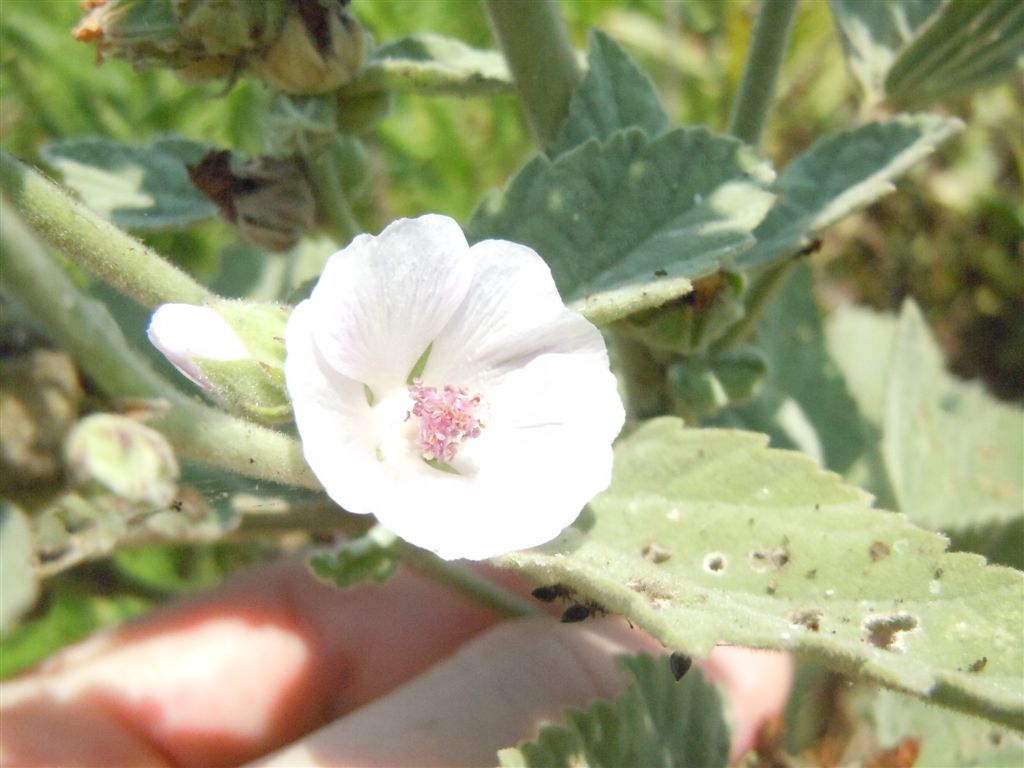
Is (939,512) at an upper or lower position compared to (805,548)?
lower

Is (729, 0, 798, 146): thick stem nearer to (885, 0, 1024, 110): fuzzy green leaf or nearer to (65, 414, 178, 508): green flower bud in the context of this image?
(885, 0, 1024, 110): fuzzy green leaf

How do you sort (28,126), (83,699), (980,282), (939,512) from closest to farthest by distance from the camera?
(83,699) → (939,512) → (28,126) → (980,282)

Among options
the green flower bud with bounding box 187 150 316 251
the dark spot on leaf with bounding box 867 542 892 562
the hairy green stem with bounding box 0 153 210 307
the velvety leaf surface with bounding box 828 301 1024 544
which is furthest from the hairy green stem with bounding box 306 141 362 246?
the velvety leaf surface with bounding box 828 301 1024 544

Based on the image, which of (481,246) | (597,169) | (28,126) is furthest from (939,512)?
(28,126)

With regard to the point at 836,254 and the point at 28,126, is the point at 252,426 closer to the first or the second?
the point at 28,126

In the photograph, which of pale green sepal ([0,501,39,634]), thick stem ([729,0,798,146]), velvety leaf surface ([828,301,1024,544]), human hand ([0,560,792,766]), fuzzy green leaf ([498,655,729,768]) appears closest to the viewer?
pale green sepal ([0,501,39,634])

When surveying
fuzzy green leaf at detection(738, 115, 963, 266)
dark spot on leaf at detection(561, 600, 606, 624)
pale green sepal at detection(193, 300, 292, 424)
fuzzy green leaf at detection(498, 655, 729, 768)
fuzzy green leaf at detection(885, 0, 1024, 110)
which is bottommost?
fuzzy green leaf at detection(498, 655, 729, 768)

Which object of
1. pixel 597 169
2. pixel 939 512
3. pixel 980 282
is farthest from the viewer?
pixel 980 282
